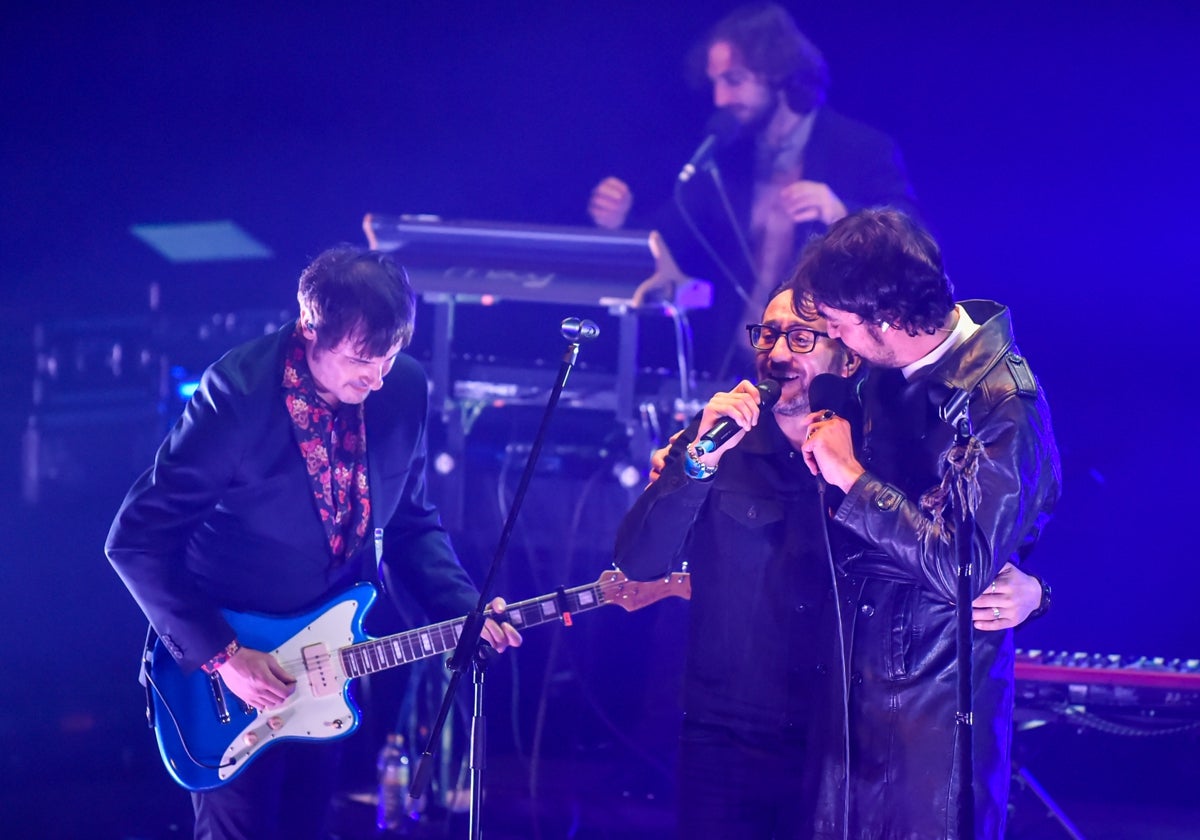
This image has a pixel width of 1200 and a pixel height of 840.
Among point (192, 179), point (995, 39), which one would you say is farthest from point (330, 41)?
point (995, 39)

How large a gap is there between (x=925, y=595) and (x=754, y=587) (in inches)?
15.3

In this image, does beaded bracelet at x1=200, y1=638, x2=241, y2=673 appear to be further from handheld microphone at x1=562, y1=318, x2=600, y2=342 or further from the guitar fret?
handheld microphone at x1=562, y1=318, x2=600, y2=342

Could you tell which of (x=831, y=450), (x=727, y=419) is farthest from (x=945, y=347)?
(x=727, y=419)

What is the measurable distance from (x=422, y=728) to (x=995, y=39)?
11.6 ft

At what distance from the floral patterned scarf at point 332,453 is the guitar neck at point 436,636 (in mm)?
256

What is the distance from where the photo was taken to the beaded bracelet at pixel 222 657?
126 inches

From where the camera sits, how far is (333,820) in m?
4.63

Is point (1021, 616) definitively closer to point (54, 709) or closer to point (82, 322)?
point (54, 709)

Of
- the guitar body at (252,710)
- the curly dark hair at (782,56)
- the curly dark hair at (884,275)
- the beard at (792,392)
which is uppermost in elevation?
the curly dark hair at (782,56)

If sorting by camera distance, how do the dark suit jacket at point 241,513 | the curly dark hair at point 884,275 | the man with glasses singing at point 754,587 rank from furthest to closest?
the dark suit jacket at point 241,513
the man with glasses singing at point 754,587
the curly dark hair at point 884,275

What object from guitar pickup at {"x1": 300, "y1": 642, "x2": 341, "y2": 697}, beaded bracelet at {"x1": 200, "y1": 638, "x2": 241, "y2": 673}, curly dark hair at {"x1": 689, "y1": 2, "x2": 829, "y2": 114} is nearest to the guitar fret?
guitar pickup at {"x1": 300, "y1": 642, "x2": 341, "y2": 697}

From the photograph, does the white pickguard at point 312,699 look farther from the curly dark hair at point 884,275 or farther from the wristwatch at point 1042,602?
the wristwatch at point 1042,602

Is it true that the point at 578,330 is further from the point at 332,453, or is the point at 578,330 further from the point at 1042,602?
the point at 1042,602

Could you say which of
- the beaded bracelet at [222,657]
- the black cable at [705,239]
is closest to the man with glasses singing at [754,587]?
the beaded bracelet at [222,657]
